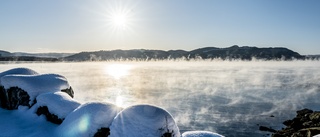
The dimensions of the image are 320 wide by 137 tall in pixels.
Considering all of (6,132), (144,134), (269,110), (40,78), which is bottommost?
(269,110)

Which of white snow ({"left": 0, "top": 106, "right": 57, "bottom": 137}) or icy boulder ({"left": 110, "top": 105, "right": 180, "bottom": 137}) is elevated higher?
icy boulder ({"left": 110, "top": 105, "right": 180, "bottom": 137})

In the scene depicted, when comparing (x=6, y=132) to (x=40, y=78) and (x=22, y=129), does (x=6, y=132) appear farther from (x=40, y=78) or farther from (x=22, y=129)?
(x=40, y=78)

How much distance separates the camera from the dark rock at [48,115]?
1313 cm

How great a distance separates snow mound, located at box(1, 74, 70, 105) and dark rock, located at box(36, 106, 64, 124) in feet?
5.16

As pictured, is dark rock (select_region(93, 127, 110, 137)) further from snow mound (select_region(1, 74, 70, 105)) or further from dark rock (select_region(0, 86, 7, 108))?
dark rock (select_region(0, 86, 7, 108))

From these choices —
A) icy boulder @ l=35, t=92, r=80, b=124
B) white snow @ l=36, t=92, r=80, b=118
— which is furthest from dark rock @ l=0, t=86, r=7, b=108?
white snow @ l=36, t=92, r=80, b=118

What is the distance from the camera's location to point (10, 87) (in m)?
15.9

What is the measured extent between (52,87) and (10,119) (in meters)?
2.78

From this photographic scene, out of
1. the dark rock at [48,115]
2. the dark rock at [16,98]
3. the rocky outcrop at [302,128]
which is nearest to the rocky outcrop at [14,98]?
the dark rock at [16,98]

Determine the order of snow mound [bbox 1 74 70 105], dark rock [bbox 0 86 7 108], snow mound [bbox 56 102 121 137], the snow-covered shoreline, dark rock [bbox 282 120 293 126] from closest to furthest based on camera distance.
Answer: the snow-covered shoreline < snow mound [bbox 56 102 121 137] < snow mound [bbox 1 74 70 105] < dark rock [bbox 0 86 7 108] < dark rock [bbox 282 120 293 126]

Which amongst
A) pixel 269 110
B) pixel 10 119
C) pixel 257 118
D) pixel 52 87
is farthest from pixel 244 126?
pixel 10 119

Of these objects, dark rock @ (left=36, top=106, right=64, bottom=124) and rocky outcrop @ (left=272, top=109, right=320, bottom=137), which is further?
rocky outcrop @ (left=272, top=109, right=320, bottom=137)

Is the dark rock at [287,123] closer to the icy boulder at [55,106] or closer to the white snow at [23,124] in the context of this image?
the icy boulder at [55,106]

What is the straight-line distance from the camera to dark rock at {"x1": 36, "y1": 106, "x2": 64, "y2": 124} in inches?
517
